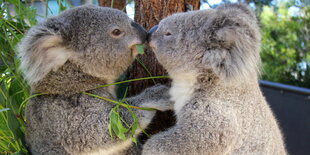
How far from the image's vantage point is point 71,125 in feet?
6.97

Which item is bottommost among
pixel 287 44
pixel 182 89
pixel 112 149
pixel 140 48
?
pixel 287 44

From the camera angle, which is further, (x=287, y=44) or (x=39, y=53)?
(x=287, y=44)

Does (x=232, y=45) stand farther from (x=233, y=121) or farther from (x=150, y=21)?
(x=150, y=21)

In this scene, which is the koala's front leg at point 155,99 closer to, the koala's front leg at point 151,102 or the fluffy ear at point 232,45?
the koala's front leg at point 151,102

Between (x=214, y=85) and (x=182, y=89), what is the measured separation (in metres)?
0.21

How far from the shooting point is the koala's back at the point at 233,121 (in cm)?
192

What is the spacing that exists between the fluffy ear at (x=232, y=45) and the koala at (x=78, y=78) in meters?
0.47

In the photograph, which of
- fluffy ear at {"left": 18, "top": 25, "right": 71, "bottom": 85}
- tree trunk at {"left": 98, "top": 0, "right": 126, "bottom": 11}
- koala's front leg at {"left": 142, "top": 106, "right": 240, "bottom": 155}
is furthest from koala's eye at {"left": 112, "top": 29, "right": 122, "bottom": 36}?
tree trunk at {"left": 98, "top": 0, "right": 126, "bottom": 11}

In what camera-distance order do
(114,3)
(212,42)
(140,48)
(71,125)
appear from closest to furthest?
(212,42) < (71,125) < (140,48) < (114,3)

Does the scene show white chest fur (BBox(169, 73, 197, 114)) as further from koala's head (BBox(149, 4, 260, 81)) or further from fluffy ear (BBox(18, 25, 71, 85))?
fluffy ear (BBox(18, 25, 71, 85))

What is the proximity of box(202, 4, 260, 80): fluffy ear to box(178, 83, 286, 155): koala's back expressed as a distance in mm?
153

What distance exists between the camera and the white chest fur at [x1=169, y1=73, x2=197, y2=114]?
2.11 metres

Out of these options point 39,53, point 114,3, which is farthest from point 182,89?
point 114,3

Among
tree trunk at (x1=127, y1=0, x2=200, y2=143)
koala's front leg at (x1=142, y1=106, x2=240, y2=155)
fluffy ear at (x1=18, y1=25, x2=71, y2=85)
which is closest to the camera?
koala's front leg at (x1=142, y1=106, x2=240, y2=155)
